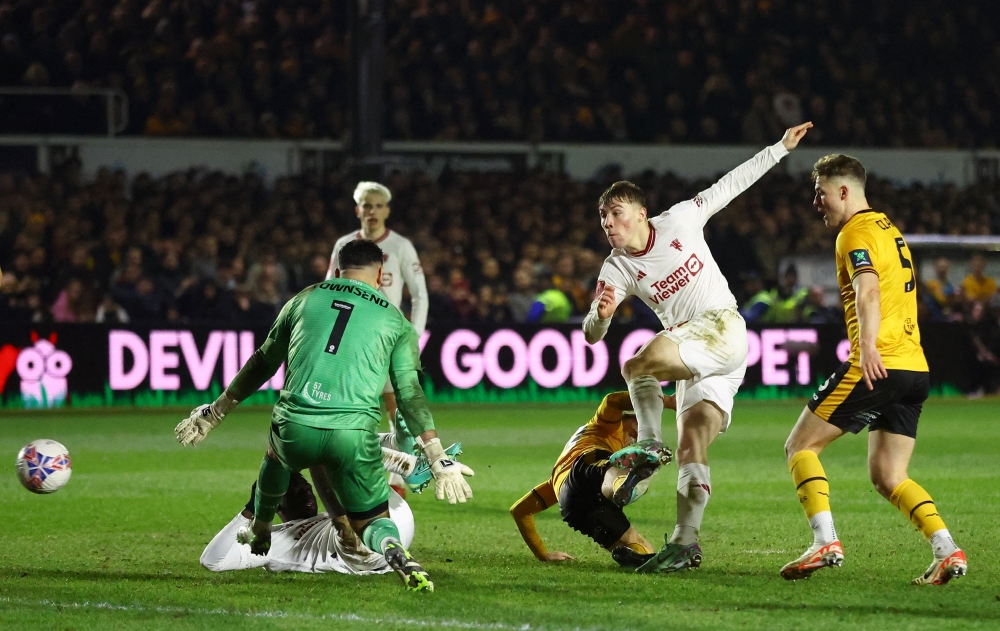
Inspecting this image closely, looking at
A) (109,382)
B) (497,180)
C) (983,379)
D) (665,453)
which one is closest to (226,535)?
(665,453)

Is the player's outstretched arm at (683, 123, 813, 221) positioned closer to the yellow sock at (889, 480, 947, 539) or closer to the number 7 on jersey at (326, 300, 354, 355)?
the yellow sock at (889, 480, 947, 539)

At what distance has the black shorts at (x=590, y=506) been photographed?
7.08m

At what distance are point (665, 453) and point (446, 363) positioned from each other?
1084 cm

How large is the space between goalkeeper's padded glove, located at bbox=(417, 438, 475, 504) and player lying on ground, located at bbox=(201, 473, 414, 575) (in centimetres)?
91

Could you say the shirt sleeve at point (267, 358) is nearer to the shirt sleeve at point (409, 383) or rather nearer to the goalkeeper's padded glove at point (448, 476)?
the shirt sleeve at point (409, 383)

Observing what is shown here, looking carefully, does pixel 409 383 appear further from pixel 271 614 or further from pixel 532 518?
Result: pixel 532 518

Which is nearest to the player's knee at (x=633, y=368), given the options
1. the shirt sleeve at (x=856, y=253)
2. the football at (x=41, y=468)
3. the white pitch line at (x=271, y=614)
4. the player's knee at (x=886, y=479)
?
the shirt sleeve at (x=856, y=253)

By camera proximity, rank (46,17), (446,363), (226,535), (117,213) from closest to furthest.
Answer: (226,535) < (446,363) < (117,213) < (46,17)

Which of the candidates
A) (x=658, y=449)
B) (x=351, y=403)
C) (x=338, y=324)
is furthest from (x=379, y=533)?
(x=658, y=449)

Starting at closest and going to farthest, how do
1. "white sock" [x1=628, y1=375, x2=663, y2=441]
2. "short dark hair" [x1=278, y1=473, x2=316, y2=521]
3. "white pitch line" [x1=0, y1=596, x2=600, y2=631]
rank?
"white pitch line" [x1=0, y1=596, x2=600, y2=631] → "white sock" [x1=628, y1=375, x2=663, y2=441] → "short dark hair" [x1=278, y1=473, x2=316, y2=521]

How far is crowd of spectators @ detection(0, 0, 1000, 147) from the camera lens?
22.3m

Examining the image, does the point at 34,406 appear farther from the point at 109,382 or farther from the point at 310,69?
the point at 310,69

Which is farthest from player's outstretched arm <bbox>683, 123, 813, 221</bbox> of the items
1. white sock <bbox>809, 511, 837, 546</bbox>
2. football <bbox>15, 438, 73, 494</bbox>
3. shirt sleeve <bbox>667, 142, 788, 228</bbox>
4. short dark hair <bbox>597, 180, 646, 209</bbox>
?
football <bbox>15, 438, 73, 494</bbox>

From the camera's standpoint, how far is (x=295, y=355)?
20.6 ft
